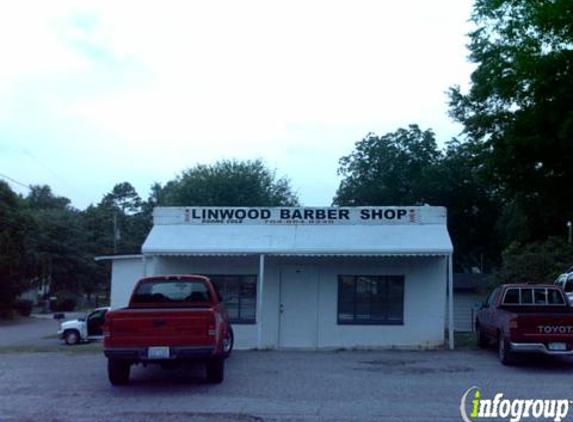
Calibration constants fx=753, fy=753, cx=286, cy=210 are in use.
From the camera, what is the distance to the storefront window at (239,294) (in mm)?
20891

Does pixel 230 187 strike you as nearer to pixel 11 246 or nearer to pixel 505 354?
pixel 11 246

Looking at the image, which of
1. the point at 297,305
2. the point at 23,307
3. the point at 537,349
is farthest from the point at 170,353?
the point at 23,307

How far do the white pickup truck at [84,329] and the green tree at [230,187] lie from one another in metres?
14.4

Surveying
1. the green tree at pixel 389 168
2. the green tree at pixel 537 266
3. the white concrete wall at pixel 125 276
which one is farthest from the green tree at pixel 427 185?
the white concrete wall at pixel 125 276

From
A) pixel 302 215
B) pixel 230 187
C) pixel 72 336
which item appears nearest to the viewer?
pixel 302 215

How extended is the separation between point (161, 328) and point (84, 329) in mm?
18862

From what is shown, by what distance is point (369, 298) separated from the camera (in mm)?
20688

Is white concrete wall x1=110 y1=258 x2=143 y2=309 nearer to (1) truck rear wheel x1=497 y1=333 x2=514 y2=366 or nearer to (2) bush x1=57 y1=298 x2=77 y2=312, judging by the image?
(1) truck rear wheel x1=497 y1=333 x2=514 y2=366

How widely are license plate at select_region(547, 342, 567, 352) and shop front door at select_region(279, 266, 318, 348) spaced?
7054 millimetres

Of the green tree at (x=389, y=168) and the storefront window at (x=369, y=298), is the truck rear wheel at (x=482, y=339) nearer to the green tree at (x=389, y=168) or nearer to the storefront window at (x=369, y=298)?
the storefront window at (x=369, y=298)

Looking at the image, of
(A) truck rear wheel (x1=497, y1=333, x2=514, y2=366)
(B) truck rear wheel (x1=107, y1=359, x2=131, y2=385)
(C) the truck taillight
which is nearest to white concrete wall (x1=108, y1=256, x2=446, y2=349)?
(A) truck rear wheel (x1=497, y1=333, x2=514, y2=366)

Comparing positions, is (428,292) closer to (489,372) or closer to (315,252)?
(315,252)

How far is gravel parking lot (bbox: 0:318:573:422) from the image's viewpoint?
10.8 metres

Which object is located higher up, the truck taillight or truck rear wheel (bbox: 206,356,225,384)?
the truck taillight
